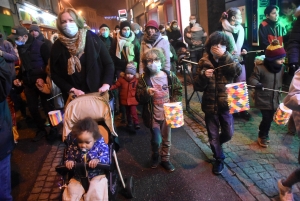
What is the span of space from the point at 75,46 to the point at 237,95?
2.09 meters

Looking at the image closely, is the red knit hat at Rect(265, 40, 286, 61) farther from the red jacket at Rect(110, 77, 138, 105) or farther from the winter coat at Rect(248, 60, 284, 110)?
the red jacket at Rect(110, 77, 138, 105)

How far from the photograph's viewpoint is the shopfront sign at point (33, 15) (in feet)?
56.4

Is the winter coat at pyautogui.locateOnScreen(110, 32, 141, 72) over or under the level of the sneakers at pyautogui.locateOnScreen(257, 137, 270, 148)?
over

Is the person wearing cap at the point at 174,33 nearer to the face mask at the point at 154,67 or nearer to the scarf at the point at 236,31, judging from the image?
the scarf at the point at 236,31

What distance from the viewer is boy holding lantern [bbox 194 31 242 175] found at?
313 cm

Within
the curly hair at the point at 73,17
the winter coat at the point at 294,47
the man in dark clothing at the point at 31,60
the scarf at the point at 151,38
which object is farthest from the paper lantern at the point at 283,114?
the man in dark clothing at the point at 31,60

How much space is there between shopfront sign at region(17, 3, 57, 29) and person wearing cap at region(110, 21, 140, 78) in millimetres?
9550

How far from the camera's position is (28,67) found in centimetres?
511

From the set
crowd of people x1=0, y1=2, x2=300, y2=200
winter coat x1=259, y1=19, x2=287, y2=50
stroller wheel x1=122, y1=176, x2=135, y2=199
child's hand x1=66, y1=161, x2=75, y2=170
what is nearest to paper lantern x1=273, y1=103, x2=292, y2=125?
crowd of people x1=0, y1=2, x2=300, y2=200

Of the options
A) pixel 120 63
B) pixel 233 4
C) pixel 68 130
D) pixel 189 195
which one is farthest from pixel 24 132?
pixel 233 4

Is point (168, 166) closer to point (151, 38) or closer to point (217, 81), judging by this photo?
point (217, 81)

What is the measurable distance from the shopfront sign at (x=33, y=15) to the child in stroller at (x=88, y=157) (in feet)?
41.4

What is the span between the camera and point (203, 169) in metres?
3.79

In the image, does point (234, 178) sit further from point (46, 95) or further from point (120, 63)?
point (46, 95)
